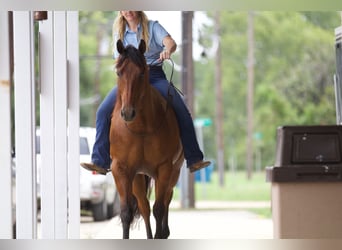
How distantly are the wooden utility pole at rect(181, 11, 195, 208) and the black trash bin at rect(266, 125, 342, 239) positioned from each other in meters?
11.4

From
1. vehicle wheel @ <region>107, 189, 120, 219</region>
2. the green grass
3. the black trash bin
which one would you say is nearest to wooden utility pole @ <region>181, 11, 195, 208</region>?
vehicle wheel @ <region>107, 189, 120, 219</region>

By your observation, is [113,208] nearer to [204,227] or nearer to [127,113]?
[204,227]

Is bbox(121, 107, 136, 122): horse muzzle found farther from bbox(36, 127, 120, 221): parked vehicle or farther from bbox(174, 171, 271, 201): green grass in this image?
bbox(174, 171, 271, 201): green grass

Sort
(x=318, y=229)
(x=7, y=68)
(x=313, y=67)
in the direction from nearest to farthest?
(x=7, y=68), (x=318, y=229), (x=313, y=67)

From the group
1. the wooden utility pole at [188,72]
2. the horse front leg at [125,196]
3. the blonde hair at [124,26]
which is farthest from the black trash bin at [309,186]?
the wooden utility pole at [188,72]

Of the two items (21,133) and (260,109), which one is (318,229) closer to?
(21,133)

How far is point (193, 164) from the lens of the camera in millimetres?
10898

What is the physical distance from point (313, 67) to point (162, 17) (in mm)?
26996

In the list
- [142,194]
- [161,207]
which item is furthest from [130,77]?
[142,194]

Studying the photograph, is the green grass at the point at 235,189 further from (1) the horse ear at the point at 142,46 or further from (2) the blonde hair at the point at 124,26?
(1) the horse ear at the point at 142,46

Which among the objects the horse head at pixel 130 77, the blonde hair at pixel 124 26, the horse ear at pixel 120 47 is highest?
the blonde hair at pixel 124 26

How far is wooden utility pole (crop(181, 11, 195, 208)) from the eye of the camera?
23828mm

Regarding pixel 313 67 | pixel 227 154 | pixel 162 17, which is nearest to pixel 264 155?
pixel 227 154

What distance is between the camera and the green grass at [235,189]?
35969 millimetres
